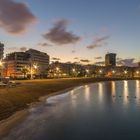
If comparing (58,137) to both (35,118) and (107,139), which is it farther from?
(35,118)

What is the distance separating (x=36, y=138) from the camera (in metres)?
25.1

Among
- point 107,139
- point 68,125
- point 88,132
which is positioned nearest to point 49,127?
point 68,125

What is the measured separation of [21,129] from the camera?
94.1 ft

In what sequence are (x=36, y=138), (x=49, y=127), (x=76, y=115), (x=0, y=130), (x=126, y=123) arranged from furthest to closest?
(x=76, y=115) < (x=126, y=123) < (x=49, y=127) < (x=0, y=130) < (x=36, y=138)

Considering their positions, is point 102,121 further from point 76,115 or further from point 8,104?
point 8,104

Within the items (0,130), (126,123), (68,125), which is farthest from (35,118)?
(126,123)

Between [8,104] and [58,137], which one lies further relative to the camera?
[8,104]

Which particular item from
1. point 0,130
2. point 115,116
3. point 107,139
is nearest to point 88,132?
point 107,139

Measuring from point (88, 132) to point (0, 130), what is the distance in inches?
367

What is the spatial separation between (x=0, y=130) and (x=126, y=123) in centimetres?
1588

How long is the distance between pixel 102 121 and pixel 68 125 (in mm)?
5466

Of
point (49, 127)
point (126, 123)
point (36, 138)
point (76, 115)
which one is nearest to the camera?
point (36, 138)

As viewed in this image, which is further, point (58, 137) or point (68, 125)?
point (68, 125)

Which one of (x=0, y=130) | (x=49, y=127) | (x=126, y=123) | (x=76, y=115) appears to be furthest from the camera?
(x=76, y=115)
